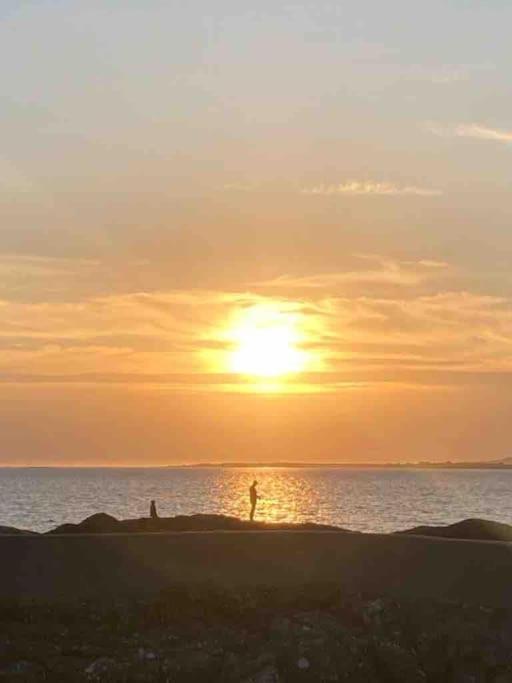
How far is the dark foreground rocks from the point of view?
2117 centimetres

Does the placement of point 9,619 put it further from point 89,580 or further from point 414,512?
point 414,512

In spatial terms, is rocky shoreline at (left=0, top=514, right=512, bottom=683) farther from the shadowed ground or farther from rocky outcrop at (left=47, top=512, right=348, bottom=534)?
rocky outcrop at (left=47, top=512, right=348, bottom=534)

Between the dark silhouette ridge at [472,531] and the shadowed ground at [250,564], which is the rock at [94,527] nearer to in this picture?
the shadowed ground at [250,564]

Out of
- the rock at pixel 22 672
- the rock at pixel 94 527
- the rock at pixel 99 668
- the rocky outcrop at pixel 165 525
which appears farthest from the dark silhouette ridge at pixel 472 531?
the rock at pixel 22 672

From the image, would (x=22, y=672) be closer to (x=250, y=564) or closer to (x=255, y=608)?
(x=255, y=608)

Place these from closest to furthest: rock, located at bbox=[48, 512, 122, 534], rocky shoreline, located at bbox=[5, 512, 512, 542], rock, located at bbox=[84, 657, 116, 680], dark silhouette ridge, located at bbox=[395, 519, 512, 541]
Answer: rock, located at bbox=[84, 657, 116, 680] < dark silhouette ridge, located at bbox=[395, 519, 512, 541] < rocky shoreline, located at bbox=[5, 512, 512, 542] < rock, located at bbox=[48, 512, 122, 534]

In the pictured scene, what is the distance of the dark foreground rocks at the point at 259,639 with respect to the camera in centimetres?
2117

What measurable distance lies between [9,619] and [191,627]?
148 inches

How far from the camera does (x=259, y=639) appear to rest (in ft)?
74.6

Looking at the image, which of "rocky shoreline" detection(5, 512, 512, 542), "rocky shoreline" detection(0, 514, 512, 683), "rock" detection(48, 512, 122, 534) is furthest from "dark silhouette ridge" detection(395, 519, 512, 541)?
"rock" detection(48, 512, 122, 534)

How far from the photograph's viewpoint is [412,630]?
23094 mm

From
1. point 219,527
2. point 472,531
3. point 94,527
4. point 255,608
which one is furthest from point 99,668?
point 472,531

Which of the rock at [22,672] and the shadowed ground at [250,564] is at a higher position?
the shadowed ground at [250,564]

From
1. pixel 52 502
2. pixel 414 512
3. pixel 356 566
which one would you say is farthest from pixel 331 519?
pixel 356 566
